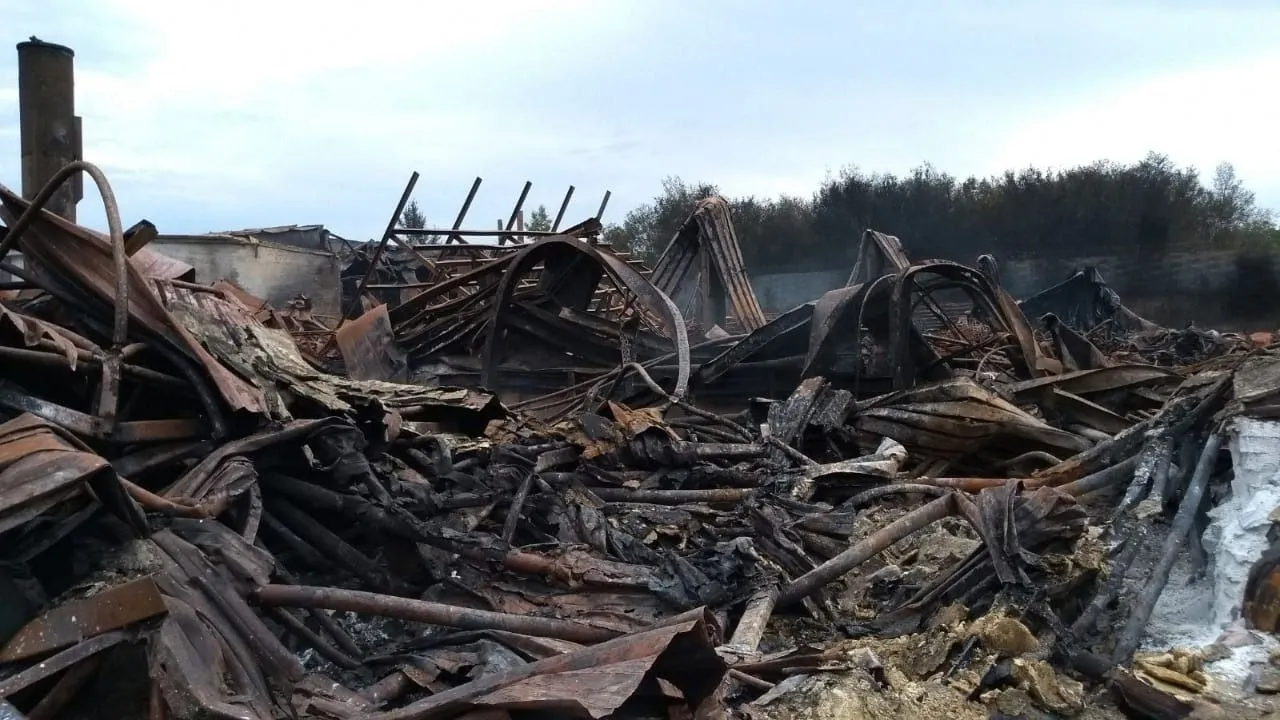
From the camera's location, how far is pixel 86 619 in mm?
2418

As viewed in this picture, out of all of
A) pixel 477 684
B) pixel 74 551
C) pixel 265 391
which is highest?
pixel 265 391

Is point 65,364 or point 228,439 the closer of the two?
point 65,364

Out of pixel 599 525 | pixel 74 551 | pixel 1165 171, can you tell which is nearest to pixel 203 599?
pixel 74 551

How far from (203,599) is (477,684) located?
1.04m

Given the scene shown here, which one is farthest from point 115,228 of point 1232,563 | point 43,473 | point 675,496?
point 1232,563

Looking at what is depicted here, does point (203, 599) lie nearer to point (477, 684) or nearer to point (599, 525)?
point (477, 684)

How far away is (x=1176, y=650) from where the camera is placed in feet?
10.6

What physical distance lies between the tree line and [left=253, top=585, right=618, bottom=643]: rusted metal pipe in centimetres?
2003

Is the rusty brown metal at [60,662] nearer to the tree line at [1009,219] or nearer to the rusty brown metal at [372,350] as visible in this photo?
the rusty brown metal at [372,350]

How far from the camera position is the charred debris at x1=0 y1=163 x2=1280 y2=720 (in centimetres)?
256

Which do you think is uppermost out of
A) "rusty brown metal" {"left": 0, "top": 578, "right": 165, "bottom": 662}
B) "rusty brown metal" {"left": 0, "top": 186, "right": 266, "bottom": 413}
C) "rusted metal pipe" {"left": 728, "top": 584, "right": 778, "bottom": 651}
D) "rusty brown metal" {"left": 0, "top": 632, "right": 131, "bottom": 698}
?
"rusty brown metal" {"left": 0, "top": 186, "right": 266, "bottom": 413}

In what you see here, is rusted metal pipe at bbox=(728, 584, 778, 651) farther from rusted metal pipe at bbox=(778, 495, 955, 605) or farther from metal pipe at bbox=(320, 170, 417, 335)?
metal pipe at bbox=(320, 170, 417, 335)

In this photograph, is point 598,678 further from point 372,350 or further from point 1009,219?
point 1009,219

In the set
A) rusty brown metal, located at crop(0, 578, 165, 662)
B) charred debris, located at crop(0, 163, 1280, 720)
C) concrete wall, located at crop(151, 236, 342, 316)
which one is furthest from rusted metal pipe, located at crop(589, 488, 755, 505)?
concrete wall, located at crop(151, 236, 342, 316)
